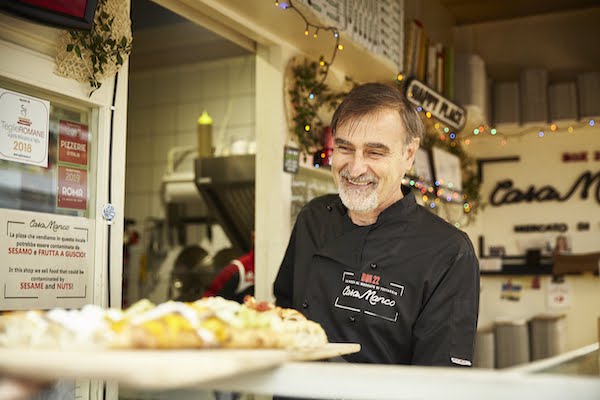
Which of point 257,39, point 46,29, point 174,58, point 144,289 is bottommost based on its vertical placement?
point 144,289

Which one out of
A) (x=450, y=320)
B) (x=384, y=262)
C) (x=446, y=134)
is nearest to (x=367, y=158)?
(x=384, y=262)

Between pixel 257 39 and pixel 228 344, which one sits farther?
pixel 257 39

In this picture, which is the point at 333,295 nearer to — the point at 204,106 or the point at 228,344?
the point at 228,344

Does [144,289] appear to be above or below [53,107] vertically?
below

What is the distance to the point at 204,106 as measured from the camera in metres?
6.36

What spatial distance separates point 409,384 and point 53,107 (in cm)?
194

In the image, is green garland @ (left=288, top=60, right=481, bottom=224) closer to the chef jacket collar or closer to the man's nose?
the chef jacket collar

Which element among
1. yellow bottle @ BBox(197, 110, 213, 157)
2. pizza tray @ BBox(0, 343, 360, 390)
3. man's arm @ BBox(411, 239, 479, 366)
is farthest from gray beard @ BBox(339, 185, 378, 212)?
yellow bottle @ BBox(197, 110, 213, 157)

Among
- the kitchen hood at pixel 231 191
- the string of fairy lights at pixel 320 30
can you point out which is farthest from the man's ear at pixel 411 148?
the kitchen hood at pixel 231 191

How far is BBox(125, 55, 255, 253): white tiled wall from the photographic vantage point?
620cm

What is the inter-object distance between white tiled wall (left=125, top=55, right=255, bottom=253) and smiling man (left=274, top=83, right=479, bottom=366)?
11.4 feet

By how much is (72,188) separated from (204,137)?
322 cm

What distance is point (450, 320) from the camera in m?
2.41

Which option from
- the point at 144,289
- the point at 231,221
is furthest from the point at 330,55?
the point at 144,289
